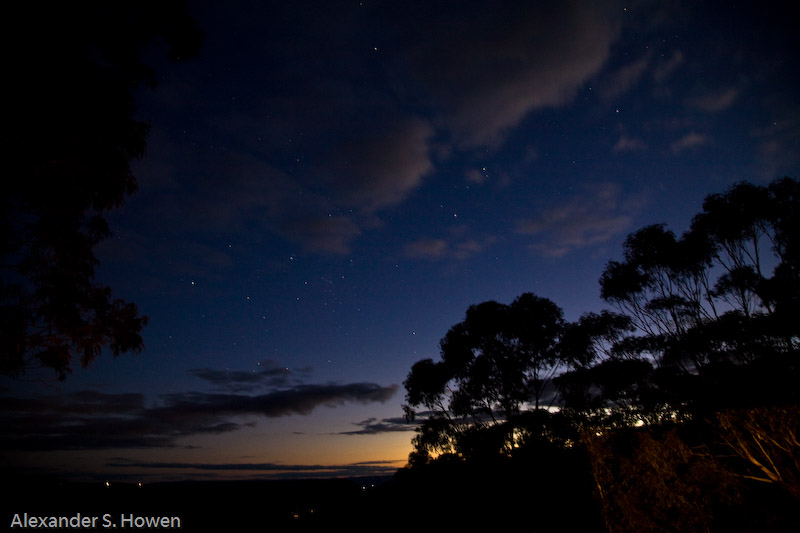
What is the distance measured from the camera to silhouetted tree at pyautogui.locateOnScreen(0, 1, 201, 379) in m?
6.27

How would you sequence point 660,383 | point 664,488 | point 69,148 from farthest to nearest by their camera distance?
point 660,383
point 664,488
point 69,148

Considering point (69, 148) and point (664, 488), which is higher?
point (69, 148)

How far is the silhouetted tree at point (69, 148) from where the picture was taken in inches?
247

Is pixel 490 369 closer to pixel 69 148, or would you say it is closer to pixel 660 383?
pixel 660 383

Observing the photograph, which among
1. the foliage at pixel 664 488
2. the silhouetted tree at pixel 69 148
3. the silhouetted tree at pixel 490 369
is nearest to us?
the silhouetted tree at pixel 69 148

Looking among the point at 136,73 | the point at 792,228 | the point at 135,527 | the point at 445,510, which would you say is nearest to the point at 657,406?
the point at 792,228

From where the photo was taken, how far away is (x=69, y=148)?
713cm

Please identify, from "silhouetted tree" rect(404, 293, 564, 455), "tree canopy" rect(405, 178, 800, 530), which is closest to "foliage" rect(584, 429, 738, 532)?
"tree canopy" rect(405, 178, 800, 530)

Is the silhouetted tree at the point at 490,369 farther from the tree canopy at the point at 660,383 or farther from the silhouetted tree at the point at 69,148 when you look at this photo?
the silhouetted tree at the point at 69,148

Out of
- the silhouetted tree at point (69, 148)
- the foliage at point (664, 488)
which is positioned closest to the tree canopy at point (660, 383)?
the foliage at point (664, 488)

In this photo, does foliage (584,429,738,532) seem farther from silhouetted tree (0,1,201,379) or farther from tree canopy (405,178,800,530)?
silhouetted tree (0,1,201,379)

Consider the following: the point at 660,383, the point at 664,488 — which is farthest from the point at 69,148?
the point at 660,383

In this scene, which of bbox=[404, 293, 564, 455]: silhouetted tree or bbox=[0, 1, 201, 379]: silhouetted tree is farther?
bbox=[404, 293, 564, 455]: silhouetted tree

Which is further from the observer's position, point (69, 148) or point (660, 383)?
point (660, 383)
